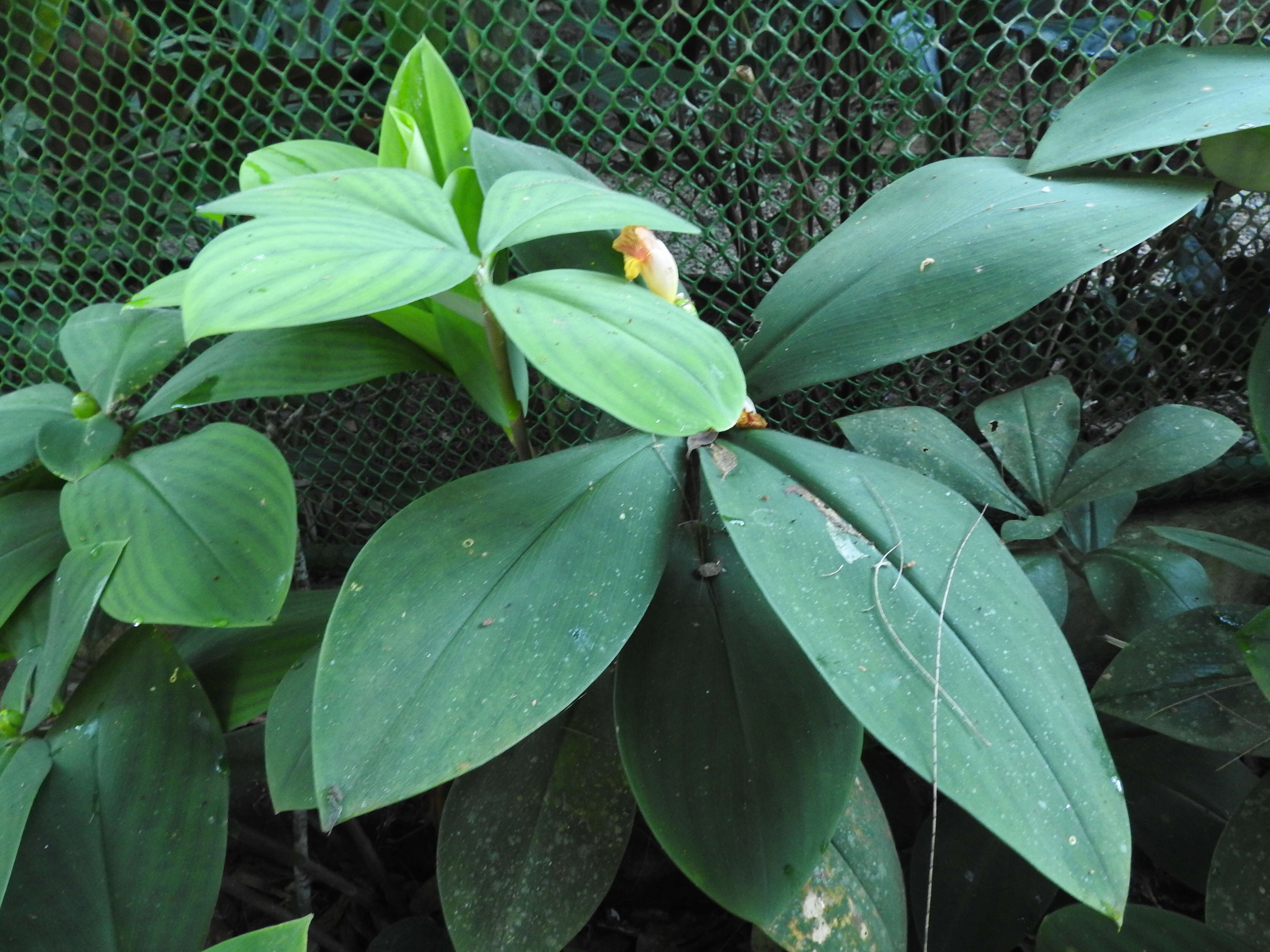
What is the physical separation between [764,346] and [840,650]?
0.99 feet

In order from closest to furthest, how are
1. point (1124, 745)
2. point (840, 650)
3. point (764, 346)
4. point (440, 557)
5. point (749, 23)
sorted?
1. point (840, 650)
2. point (440, 557)
3. point (764, 346)
4. point (1124, 745)
5. point (749, 23)

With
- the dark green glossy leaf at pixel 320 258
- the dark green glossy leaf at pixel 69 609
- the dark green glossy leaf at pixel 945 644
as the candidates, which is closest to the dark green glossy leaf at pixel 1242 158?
the dark green glossy leaf at pixel 945 644

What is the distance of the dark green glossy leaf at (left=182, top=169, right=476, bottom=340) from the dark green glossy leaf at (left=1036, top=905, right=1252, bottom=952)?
0.64 meters

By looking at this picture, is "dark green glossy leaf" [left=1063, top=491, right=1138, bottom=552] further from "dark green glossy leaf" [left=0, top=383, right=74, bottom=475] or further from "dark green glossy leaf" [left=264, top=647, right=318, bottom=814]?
"dark green glossy leaf" [left=0, top=383, right=74, bottom=475]

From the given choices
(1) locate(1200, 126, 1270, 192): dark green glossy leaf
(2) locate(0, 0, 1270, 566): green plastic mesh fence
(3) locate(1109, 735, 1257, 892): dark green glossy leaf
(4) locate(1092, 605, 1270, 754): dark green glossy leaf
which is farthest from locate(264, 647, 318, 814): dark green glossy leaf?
(1) locate(1200, 126, 1270, 192): dark green glossy leaf

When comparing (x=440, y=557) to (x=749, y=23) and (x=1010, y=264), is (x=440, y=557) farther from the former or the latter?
(x=749, y=23)

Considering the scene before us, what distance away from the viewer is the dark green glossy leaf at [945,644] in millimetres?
383

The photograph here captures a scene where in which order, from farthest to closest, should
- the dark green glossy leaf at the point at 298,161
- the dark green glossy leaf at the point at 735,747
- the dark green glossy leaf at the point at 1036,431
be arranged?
the dark green glossy leaf at the point at 1036,431, the dark green glossy leaf at the point at 298,161, the dark green glossy leaf at the point at 735,747

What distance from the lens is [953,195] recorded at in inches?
25.2

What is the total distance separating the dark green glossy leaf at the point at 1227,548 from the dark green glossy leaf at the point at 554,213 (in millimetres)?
606

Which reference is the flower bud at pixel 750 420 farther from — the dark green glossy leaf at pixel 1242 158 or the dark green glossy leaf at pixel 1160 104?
the dark green glossy leaf at pixel 1242 158

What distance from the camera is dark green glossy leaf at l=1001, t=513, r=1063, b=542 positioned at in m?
0.74

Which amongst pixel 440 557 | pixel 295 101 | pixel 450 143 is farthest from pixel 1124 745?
pixel 295 101

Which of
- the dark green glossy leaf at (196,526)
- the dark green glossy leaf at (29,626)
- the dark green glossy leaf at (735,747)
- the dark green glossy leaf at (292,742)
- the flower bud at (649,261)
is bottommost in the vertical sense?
the dark green glossy leaf at (29,626)
